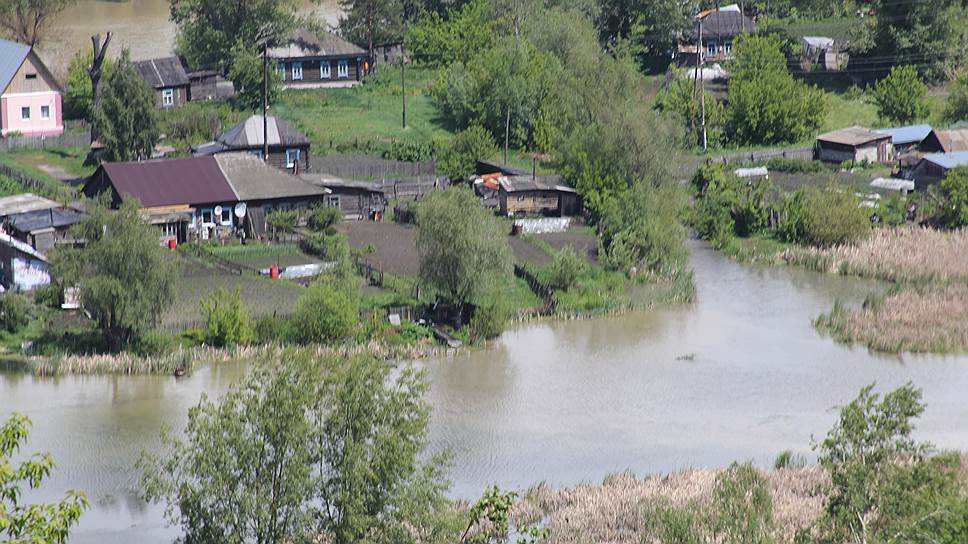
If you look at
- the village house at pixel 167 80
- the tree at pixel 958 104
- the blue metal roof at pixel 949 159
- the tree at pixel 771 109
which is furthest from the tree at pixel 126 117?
the tree at pixel 958 104

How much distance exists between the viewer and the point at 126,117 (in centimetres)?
4503

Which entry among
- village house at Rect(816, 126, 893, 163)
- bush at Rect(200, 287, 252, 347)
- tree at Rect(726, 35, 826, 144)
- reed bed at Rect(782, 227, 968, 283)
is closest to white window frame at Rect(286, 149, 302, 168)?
reed bed at Rect(782, 227, 968, 283)

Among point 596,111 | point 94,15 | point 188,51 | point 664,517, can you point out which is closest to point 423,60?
point 188,51

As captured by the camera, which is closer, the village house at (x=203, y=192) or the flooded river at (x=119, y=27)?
the village house at (x=203, y=192)

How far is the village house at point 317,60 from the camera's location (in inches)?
2272

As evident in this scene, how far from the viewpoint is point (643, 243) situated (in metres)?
38.6

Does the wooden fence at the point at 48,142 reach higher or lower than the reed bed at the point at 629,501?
higher

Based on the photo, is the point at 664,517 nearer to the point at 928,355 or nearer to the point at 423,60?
the point at 928,355

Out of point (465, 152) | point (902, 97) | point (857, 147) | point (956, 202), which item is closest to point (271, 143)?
point (465, 152)

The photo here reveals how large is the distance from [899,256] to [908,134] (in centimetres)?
1427

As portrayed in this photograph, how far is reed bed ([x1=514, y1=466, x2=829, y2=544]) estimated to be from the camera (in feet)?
73.6

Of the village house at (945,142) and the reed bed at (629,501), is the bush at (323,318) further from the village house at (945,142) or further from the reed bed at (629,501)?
the village house at (945,142)

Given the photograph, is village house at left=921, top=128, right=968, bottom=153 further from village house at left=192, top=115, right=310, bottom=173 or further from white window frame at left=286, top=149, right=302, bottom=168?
white window frame at left=286, top=149, right=302, bottom=168

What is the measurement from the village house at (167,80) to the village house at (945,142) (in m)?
24.3
